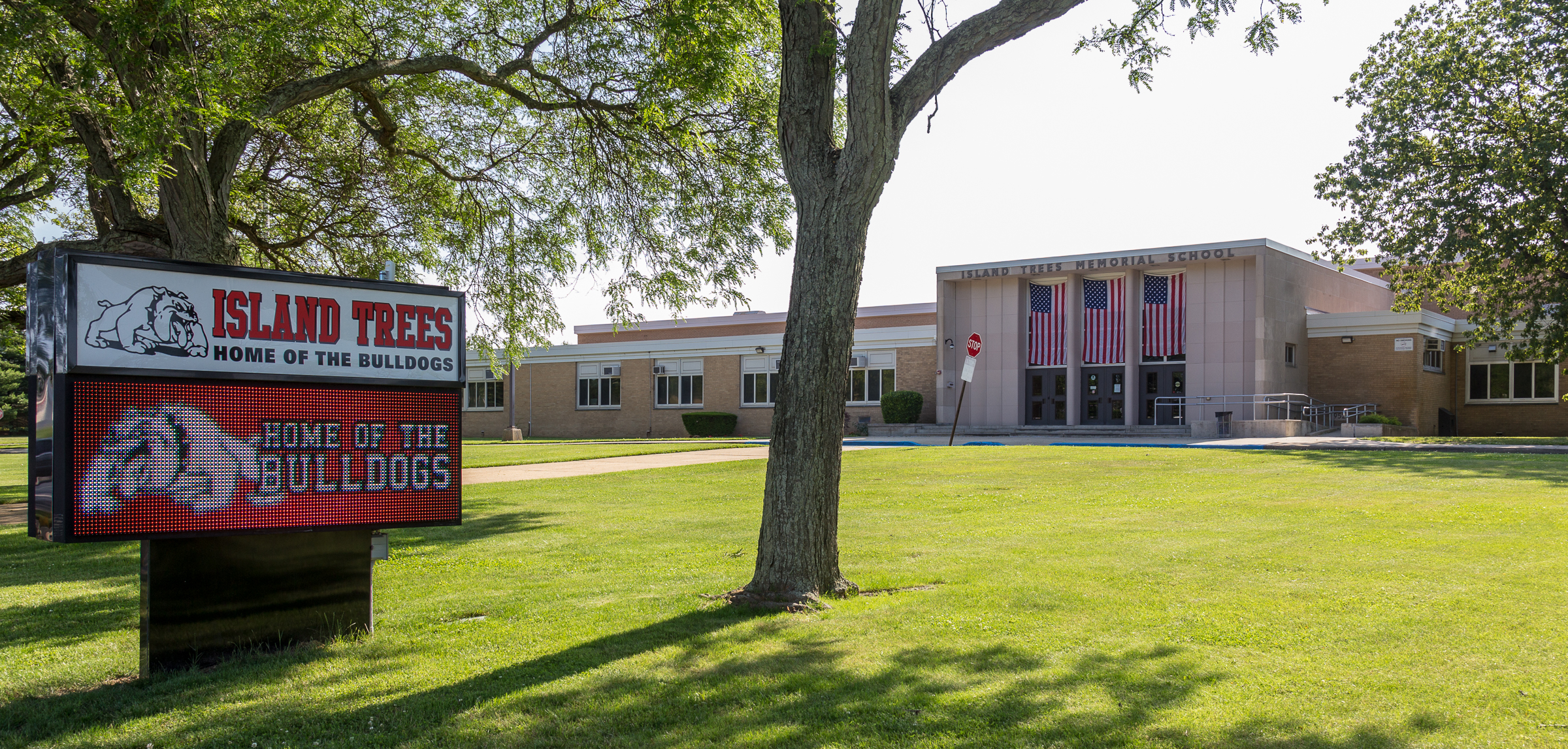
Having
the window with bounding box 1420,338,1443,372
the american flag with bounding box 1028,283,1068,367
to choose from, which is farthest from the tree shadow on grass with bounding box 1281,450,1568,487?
the american flag with bounding box 1028,283,1068,367

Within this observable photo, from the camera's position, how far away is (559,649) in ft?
18.9

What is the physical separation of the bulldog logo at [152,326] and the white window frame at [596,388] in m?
43.9

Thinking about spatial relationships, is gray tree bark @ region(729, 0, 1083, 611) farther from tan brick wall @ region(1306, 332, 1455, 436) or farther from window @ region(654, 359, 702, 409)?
window @ region(654, 359, 702, 409)

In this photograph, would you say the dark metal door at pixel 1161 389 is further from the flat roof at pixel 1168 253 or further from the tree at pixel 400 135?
the tree at pixel 400 135

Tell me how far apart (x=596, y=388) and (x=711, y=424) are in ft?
26.3

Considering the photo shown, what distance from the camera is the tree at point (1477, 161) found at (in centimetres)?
2502

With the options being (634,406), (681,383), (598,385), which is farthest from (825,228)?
(598,385)

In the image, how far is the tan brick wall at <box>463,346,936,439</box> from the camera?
41062mm

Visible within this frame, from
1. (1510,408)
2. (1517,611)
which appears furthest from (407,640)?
(1510,408)

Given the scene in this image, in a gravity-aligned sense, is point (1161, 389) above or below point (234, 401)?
above

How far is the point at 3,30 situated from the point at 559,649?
858cm

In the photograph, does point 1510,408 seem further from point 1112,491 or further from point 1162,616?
point 1162,616

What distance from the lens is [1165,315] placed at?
35875 millimetres

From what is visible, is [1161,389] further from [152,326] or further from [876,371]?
[152,326]
